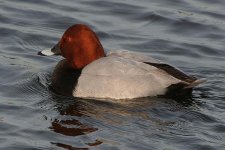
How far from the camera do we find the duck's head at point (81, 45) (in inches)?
327

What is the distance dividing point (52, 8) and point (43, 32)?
861mm

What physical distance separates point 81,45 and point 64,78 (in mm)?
380

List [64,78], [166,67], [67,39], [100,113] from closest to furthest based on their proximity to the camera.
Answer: [100,113] → [166,67] → [64,78] → [67,39]

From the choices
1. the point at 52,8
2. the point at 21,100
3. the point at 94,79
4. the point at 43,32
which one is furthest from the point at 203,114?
the point at 52,8

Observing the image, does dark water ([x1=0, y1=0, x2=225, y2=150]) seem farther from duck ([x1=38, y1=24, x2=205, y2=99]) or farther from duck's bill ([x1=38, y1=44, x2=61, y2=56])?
duck's bill ([x1=38, y1=44, x2=61, y2=56])

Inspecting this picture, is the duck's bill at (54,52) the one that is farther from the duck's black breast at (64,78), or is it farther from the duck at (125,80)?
the duck at (125,80)

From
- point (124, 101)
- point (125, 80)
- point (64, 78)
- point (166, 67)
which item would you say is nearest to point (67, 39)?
point (64, 78)

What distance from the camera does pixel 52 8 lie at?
10969 mm

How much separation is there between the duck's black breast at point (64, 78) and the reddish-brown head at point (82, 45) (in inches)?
3.7

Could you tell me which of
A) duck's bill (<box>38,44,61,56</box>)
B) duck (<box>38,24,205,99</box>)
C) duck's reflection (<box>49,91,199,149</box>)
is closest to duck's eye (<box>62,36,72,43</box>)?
duck's bill (<box>38,44,61,56</box>)

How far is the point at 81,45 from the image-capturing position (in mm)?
8336

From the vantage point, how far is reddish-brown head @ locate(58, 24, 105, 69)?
8305mm

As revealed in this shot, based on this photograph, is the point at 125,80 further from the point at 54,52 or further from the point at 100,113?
the point at 54,52

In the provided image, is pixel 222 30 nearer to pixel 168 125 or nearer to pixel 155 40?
pixel 155 40
